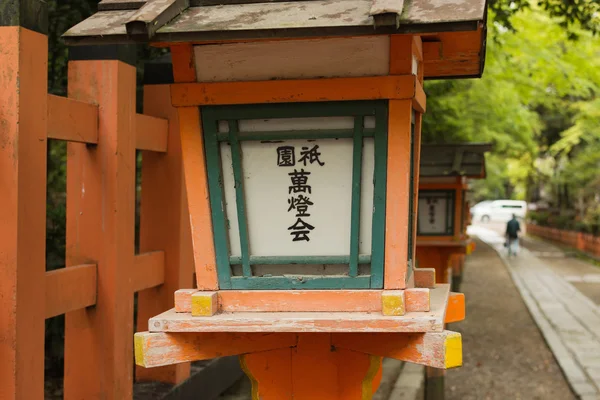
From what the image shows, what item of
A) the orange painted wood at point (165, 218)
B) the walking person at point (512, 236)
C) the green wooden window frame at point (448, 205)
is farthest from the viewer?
the walking person at point (512, 236)

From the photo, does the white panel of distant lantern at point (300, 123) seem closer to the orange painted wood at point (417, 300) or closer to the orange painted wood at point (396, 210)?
the orange painted wood at point (396, 210)

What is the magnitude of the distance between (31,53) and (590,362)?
360 inches

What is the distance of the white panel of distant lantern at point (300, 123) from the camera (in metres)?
3.35

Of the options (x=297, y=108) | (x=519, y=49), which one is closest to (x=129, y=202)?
(x=297, y=108)

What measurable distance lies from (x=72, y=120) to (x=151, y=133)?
54.5 inches

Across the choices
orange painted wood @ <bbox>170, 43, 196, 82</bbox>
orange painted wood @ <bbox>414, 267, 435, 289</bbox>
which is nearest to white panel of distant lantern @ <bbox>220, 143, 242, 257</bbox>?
orange painted wood @ <bbox>170, 43, 196, 82</bbox>

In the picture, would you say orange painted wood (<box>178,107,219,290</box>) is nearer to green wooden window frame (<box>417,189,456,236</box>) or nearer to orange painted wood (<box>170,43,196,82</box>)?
orange painted wood (<box>170,43,196,82</box>)

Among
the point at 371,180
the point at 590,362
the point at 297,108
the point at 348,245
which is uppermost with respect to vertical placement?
the point at 297,108

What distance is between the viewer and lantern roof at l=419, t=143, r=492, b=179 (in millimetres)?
11000

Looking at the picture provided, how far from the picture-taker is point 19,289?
4.01 m

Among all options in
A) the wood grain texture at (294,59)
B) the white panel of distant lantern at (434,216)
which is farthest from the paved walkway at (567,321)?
the wood grain texture at (294,59)

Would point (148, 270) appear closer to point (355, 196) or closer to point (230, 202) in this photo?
point (230, 202)

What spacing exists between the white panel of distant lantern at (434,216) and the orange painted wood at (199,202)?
8106 millimetres

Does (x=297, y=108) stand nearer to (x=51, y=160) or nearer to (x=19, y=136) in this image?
(x=19, y=136)
